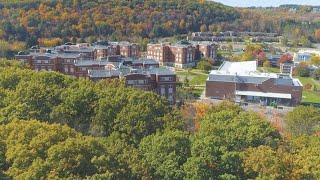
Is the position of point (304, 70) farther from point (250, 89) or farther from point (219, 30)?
point (219, 30)

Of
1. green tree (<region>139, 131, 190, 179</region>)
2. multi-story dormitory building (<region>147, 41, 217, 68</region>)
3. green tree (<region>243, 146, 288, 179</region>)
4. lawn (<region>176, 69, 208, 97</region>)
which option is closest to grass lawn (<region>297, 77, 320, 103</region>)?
lawn (<region>176, 69, 208, 97</region>)

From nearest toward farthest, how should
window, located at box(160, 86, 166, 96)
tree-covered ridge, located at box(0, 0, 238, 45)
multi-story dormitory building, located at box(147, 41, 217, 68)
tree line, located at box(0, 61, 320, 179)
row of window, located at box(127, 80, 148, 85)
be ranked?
tree line, located at box(0, 61, 320, 179) < row of window, located at box(127, 80, 148, 85) < window, located at box(160, 86, 166, 96) < multi-story dormitory building, located at box(147, 41, 217, 68) < tree-covered ridge, located at box(0, 0, 238, 45)

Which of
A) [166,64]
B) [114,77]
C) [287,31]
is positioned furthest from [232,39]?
[114,77]

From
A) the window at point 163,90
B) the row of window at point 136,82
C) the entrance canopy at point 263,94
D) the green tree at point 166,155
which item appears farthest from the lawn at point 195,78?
the green tree at point 166,155

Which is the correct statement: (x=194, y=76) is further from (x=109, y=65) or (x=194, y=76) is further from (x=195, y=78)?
(x=109, y=65)

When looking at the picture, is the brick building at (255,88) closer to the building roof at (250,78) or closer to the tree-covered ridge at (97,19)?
the building roof at (250,78)

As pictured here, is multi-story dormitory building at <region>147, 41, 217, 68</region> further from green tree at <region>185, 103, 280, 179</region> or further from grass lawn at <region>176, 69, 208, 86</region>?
green tree at <region>185, 103, 280, 179</region>

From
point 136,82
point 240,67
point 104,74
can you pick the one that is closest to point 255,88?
point 240,67
